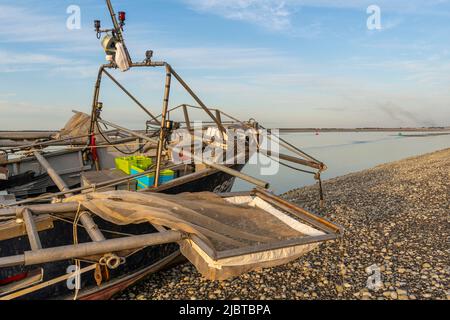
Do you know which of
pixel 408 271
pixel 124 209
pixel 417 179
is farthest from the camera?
pixel 417 179

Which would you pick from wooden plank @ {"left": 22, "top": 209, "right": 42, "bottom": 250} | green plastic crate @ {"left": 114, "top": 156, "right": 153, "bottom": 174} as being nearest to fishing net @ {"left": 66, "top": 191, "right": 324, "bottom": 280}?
wooden plank @ {"left": 22, "top": 209, "right": 42, "bottom": 250}

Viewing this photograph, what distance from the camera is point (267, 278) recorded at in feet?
25.5

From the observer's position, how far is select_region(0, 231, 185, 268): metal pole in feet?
12.5

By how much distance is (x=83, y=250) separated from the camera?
404 centimetres

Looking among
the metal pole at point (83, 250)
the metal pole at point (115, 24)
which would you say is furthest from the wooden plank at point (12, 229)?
the metal pole at point (115, 24)

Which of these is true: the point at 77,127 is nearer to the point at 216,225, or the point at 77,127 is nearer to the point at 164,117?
the point at 164,117

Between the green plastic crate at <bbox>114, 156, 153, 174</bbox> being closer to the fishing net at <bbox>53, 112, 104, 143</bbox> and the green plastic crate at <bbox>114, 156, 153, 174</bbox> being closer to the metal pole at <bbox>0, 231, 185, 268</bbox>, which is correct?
the fishing net at <bbox>53, 112, 104, 143</bbox>

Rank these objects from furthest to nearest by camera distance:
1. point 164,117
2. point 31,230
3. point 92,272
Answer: point 164,117, point 92,272, point 31,230

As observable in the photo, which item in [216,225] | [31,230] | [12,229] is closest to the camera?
[31,230]

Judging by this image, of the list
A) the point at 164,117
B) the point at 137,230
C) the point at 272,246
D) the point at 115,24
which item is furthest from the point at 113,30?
the point at 272,246

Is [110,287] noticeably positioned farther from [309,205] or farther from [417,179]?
[417,179]

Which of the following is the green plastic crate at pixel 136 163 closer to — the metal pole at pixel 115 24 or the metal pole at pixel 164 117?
the metal pole at pixel 164 117
